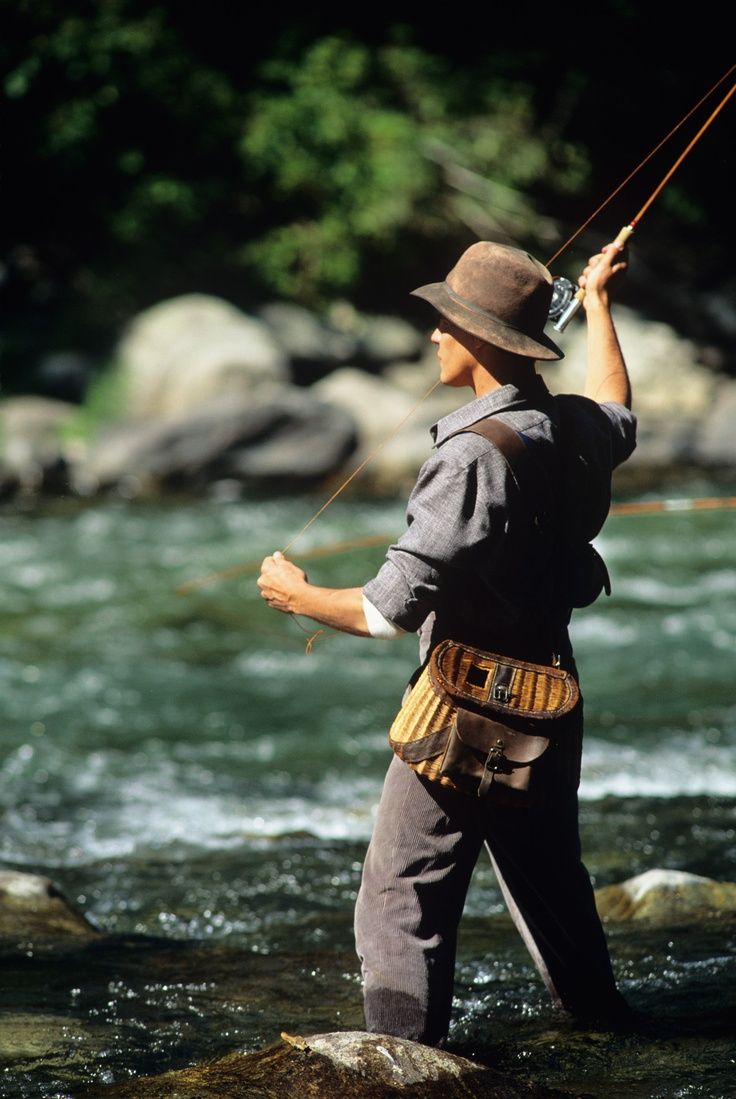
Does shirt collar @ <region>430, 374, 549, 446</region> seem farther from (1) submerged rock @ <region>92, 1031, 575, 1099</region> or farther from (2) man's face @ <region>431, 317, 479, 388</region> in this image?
(1) submerged rock @ <region>92, 1031, 575, 1099</region>

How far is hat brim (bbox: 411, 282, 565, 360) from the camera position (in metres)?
2.71

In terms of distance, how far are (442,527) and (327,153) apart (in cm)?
1767

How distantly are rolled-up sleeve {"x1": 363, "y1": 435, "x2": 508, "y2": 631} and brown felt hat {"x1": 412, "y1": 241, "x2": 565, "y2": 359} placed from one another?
277 millimetres

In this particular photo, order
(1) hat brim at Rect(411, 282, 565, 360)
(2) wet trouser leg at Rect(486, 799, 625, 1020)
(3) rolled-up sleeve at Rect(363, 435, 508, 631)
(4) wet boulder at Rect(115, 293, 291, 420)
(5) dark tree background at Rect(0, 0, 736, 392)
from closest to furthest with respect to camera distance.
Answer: (3) rolled-up sleeve at Rect(363, 435, 508, 631) → (1) hat brim at Rect(411, 282, 565, 360) → (2) wet trouser leg at Rect(486, 799, 625, 1020) → (4) wet boulder at Rect(115, 293, 291, 420) → (5) dark tree background at Rect(0, 0, 736, 392)

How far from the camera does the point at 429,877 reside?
9.04 feet

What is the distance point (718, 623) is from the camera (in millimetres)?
8953

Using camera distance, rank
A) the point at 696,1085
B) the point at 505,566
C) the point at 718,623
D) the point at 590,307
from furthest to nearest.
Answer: the point at 718,623
the point at 590,307
the point at 696,1085
the point at 505,566

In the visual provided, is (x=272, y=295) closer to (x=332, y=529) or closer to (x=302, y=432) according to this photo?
(x=302, y=432)

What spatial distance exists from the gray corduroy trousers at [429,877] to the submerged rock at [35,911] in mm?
1569

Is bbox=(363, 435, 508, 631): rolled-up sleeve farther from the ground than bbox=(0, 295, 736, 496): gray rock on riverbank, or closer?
farther from the ground

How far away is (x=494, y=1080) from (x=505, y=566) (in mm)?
1074

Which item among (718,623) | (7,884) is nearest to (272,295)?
(718,623)

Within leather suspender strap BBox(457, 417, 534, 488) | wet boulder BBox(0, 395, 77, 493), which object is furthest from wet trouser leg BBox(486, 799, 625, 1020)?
wet boulder BBox(0, 395, 77, 493)

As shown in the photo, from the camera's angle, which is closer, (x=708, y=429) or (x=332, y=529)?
(x=332, y=529)
